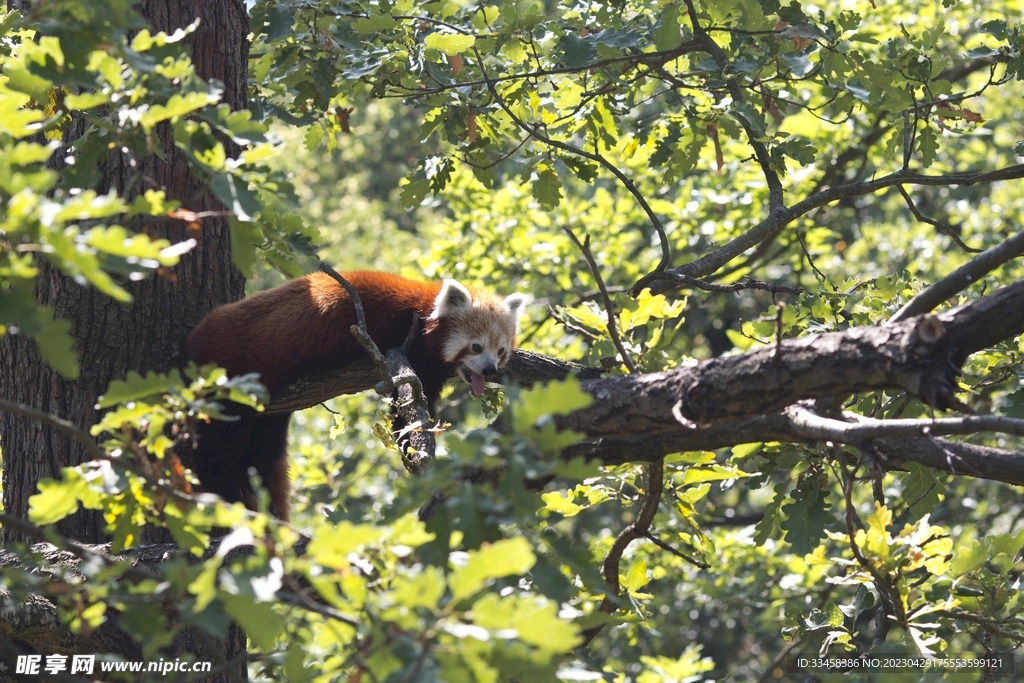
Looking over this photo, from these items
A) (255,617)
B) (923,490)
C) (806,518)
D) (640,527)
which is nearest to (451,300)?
(640,527)

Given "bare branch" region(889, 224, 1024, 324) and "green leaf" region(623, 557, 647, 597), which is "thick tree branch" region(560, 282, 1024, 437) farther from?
"green leaf" region(623, 557, 647, 597)

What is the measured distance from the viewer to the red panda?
3914 millimetres

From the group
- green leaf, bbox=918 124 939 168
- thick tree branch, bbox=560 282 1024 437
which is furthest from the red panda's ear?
thick tree branch, bbox=560 282 1024 437

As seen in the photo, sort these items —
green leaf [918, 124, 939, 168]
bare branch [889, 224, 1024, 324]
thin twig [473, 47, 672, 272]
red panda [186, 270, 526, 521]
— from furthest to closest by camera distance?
red panda [186, 270, 526, 521], green leaf [918, 124, 939, 168], thin twig [473, 47, 672, 272], bare branch [889, 224, 1024, 324]

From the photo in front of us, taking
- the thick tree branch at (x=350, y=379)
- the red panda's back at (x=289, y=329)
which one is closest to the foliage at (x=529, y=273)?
the thick tree branch at (x=350, y=379)

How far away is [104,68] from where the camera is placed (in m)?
1.81

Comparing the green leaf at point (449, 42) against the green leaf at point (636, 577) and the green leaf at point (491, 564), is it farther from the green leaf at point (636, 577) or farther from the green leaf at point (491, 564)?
the green leaf at point (491, 564)

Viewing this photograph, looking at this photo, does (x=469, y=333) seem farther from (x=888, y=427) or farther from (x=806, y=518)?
(x=888, y=427)

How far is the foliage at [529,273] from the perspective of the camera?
1.55 metres

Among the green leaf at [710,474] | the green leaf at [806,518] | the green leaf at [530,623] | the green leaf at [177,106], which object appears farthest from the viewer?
the green leaf at [710,474]

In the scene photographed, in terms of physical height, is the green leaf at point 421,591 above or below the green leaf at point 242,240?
below

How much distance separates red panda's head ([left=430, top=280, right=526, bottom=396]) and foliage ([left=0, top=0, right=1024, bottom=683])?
0.61m

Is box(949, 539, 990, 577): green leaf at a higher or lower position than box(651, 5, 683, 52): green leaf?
lower

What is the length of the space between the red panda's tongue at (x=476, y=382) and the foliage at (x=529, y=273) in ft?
1.80
